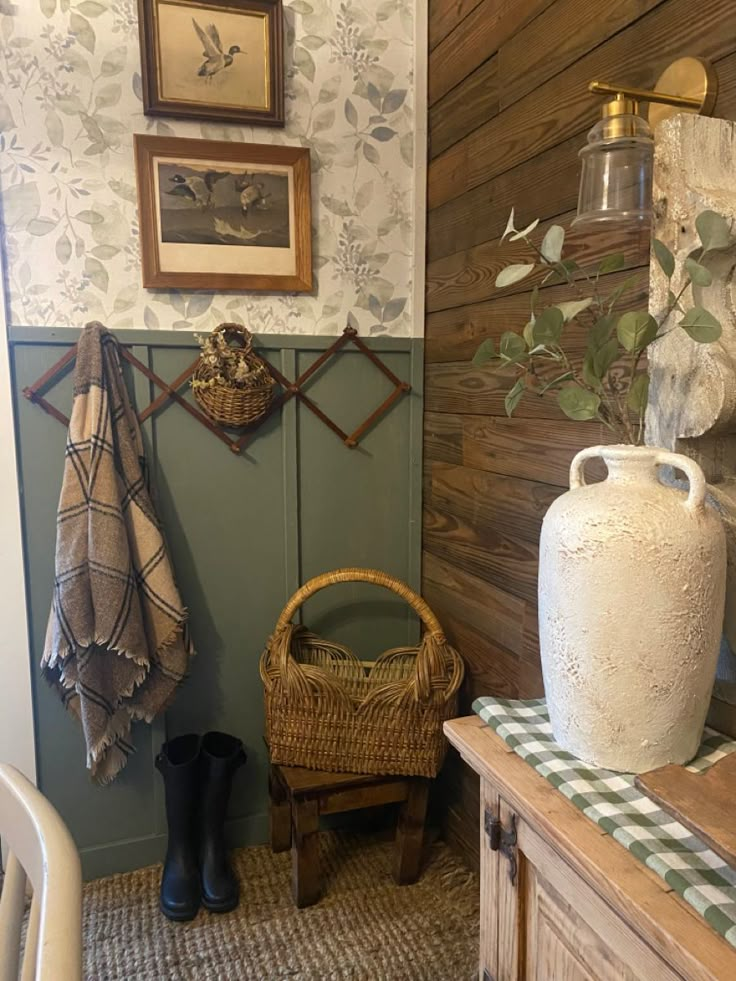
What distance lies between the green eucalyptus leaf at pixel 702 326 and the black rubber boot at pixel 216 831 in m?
1.49

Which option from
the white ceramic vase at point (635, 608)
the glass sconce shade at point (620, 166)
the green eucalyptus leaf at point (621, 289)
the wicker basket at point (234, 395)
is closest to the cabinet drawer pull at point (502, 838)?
the white ceramic vase at point (635, 608)

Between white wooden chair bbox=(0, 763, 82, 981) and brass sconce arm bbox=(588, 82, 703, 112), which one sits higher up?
brass sconce arm bbox=(588, 82, 703, 112)

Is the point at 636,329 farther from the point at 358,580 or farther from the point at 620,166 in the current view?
the point at 358,580

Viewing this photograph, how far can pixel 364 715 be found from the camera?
1.72m

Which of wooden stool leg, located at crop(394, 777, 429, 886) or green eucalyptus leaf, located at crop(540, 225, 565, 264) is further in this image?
wooden stool leg, located at crop(394, 777, 429, 886)

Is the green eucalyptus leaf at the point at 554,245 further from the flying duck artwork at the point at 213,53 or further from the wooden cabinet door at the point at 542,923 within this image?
the flying duck artwork at the point at 213,53

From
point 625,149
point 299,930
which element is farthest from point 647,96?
point 299,930

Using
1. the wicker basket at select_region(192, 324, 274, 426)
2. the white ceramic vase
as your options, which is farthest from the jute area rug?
the wicker basket at select_region(192, 324, 274, 426)

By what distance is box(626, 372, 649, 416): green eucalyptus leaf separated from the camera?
36.7 inches

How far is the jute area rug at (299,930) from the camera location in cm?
160

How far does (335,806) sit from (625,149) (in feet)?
4.82

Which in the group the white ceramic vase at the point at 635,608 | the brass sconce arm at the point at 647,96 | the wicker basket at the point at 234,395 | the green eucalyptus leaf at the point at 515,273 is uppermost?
the brass sconce arm at the point at 647,96

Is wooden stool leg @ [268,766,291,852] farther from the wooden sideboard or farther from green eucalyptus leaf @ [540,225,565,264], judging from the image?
green eucalyptus leaf @ [540,225,565,264]

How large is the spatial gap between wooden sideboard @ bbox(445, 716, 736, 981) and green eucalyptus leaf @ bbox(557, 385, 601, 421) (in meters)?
0.44
